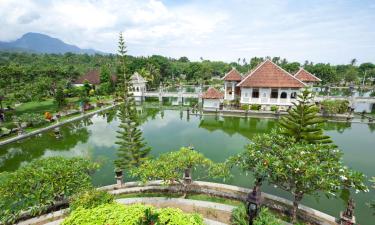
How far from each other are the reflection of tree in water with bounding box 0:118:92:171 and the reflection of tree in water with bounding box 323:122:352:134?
1960 cm

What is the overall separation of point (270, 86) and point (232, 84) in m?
4.82

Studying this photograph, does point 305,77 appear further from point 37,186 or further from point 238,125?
point 37,186

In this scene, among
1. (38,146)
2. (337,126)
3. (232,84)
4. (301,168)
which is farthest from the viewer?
(232,84)

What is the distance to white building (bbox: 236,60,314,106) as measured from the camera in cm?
2248

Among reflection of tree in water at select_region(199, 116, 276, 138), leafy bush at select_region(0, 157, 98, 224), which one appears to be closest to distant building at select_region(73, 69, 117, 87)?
reflection of tree in water at select_region(199, 116, 276, 138)

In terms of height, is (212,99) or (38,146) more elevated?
(212,99)

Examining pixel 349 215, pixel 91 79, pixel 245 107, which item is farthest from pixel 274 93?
pixel 91 79

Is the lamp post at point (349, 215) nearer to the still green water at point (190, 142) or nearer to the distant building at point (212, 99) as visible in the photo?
the still green water at point (190, 142)

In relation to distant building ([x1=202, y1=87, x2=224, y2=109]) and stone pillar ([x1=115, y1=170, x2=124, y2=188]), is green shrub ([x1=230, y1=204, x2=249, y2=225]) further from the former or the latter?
distant building ([x1=202, y1=87, x2=224, y2=109])

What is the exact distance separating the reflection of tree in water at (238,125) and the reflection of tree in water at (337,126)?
4.27 metres

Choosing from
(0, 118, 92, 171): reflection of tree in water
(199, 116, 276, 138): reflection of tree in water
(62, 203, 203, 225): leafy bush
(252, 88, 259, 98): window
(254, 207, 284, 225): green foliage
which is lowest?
(0, 118, 92, 171): reflection of tree in water

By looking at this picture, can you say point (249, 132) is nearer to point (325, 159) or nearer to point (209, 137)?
point (209, 137)

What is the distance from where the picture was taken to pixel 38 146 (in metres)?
15.1

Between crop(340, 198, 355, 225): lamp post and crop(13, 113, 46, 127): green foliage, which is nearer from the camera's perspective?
crop(340, 198, 355, 225): lamp post
